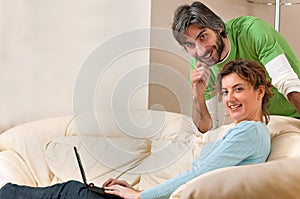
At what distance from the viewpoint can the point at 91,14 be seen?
9.27 ft

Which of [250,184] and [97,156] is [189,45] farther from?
[250,184]

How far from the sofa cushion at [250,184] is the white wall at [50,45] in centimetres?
164

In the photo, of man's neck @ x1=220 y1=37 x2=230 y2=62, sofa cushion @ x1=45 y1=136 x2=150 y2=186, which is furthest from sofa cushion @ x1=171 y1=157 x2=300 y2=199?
sofa cushion @ x1=45 y1=136 x2=150 y2=186

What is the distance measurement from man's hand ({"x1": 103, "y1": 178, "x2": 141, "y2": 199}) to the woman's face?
1.42 ft

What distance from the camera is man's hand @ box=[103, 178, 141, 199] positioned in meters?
1.83

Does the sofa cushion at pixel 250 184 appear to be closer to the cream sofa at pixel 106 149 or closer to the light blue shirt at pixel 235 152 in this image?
the light blue shirt at pixel 235 152

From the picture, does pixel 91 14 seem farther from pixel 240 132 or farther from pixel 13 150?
pixel 240 132

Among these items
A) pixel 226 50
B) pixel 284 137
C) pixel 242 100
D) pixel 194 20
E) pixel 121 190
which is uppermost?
pixel 194 20

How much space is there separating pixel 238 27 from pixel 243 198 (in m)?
1.17

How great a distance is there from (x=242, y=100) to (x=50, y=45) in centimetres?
126

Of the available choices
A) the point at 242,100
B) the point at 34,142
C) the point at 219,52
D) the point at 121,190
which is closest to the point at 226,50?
the point at 219,52

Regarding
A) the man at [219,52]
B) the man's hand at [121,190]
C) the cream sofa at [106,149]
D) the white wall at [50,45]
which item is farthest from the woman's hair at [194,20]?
the white wall at [50,45]

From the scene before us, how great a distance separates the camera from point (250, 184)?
102 cm

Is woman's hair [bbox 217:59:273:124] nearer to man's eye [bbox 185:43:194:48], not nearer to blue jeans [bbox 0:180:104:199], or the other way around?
man's eye [bbox 185:43:194:48]
